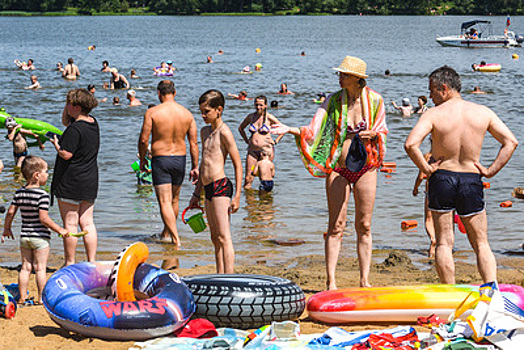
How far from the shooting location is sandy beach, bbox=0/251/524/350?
17.1 ft

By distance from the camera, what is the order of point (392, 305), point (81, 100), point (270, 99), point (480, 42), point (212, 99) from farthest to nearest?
point (480, 42) < point (270, 99) < point (81, 100) < point (212, 99) < point (392, 305)

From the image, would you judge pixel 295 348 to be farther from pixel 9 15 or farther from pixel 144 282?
pixel 9 15

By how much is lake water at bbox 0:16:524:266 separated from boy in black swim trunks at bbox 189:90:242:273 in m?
2.03

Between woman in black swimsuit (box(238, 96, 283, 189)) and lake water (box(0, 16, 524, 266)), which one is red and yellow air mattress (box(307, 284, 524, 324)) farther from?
woman in black swimsuit (box(238, 96, 283, 189))

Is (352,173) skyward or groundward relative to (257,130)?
skyward

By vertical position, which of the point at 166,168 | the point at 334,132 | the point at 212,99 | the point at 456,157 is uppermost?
the point at 212,99

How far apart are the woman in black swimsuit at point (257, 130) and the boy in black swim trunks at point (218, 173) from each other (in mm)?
5505

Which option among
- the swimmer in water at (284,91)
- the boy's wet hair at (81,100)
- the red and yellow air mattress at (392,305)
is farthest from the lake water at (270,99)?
the red and yellow air mattress at (392,305)

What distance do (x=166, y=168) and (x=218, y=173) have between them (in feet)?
7.11

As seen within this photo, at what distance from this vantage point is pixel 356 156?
6160mm

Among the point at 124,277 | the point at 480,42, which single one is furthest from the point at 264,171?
the point at 480,42

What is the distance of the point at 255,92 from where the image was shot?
3138cm

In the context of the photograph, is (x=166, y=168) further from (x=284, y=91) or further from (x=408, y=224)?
(x=284, y=91)

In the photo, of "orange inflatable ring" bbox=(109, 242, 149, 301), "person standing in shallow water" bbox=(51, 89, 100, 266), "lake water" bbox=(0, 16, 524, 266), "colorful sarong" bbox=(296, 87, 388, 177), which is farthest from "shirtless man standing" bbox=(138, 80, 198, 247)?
"orange inflatable ring" bbox=(109, 242, 149, 301)
